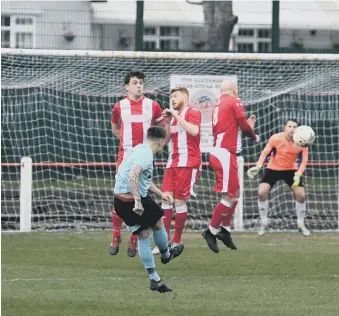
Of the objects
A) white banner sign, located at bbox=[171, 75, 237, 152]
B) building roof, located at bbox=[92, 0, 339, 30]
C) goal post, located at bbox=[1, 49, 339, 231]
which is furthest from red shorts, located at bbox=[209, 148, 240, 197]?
building roof, located at bbox=[92, 0, 339, 30]

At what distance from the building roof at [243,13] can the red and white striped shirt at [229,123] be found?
669 centimetres

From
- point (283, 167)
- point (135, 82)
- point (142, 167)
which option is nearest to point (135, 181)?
point (142, 167)

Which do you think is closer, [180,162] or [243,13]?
[180,162]

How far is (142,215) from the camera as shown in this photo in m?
11.3

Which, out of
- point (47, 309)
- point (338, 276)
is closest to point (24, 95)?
point (338, 276)

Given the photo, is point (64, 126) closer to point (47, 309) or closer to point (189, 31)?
point (189, 31)

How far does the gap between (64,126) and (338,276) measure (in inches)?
417

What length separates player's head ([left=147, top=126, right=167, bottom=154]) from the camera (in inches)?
440

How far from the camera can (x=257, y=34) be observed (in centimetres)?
2259

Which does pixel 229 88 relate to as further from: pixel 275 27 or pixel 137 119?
pixel 275 27

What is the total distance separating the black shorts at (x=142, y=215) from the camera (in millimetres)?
11281

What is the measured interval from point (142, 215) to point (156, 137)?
0.75 metres

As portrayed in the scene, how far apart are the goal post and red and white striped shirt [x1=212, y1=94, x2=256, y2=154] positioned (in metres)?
4.86

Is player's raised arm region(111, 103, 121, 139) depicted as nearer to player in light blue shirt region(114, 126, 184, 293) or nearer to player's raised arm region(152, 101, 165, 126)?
player's raised arm region(152, 101, 165, 126)
